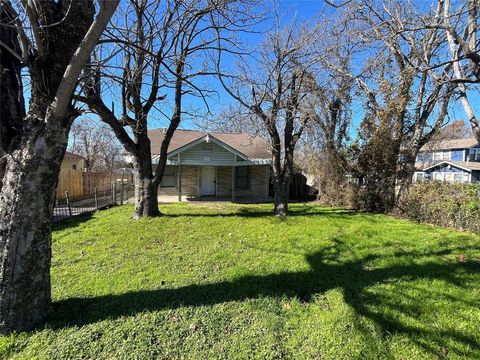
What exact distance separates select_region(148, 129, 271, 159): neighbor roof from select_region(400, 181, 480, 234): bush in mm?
8903

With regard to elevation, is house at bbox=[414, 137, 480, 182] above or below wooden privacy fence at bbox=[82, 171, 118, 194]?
above

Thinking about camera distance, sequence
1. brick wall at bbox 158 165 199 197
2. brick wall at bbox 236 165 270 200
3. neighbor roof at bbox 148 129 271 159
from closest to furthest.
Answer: brick wall at bbox 158 165 199 197 < neighbor roof at bbox 148 129 271 159 < brick wall at bbox 236 165 270 200

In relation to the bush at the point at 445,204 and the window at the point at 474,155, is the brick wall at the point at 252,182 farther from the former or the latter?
the window at the point at 474,155

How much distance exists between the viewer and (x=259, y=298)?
3.81 metres

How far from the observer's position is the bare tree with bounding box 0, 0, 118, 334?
281 centimetres

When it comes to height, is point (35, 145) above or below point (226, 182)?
above

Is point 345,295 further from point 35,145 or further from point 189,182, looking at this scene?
point 189,182

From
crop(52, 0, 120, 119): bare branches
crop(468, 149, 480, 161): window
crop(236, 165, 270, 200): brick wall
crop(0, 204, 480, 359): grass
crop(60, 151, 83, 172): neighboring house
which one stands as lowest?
crop(0, 204, 480, 359): grass

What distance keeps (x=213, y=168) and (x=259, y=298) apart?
14.2 metres

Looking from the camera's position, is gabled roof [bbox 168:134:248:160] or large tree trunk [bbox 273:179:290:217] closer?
large tree trunk [bbox 273:179:290:217]

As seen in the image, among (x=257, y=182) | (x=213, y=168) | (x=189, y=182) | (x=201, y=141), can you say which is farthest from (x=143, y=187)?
(x=257, y=182)

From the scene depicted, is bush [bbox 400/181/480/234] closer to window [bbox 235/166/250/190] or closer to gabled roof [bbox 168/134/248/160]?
gabled roof [bbox 168/134/248/160]

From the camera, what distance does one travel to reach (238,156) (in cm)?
1588

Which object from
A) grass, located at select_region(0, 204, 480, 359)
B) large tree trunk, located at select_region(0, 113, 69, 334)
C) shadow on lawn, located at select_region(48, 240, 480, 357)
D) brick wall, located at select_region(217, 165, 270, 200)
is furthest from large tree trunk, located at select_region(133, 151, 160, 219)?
brick wall, located at select_region(217, 165, 270, 200)
